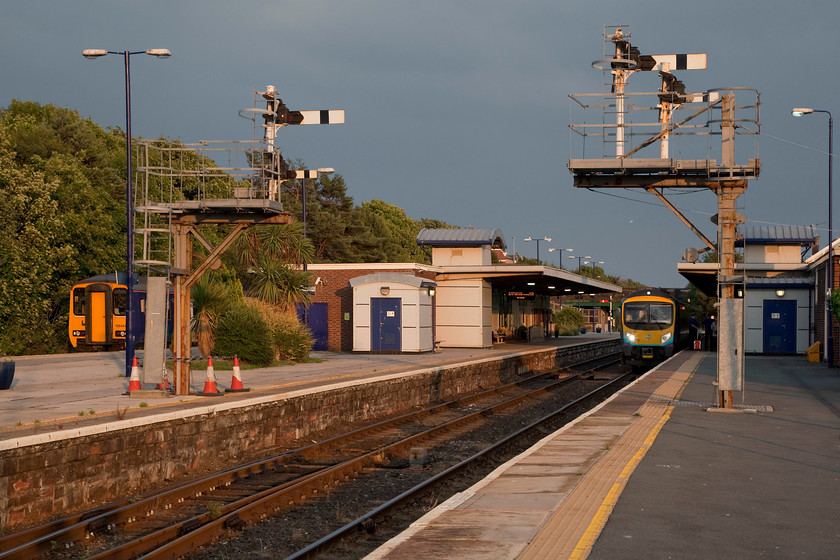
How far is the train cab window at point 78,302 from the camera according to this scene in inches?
1425

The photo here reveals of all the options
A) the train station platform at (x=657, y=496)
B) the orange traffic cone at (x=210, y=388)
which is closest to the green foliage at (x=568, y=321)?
the orange traffic cone at (x=210, y=388)

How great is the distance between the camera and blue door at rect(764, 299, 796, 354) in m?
38.0

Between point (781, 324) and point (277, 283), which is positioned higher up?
point (277, 283)

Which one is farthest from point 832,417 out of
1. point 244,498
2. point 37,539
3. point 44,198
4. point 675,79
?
point 44,198

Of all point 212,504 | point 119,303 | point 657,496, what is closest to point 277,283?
point 119,303

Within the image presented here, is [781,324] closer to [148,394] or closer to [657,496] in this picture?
[148,394]

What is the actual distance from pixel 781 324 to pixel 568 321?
4455 centimetres

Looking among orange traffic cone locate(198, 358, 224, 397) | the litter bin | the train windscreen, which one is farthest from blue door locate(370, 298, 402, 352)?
the litter bin

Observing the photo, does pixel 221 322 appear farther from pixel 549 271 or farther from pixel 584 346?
pixel 584 346

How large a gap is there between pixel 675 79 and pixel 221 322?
50.9 ft

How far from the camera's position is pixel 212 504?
10133 mm

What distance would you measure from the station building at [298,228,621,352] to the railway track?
54.6ft

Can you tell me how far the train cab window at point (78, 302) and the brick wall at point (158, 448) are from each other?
1984 centimetres

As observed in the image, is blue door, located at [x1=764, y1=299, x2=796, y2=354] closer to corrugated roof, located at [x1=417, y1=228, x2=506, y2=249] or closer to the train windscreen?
the train windscreen
